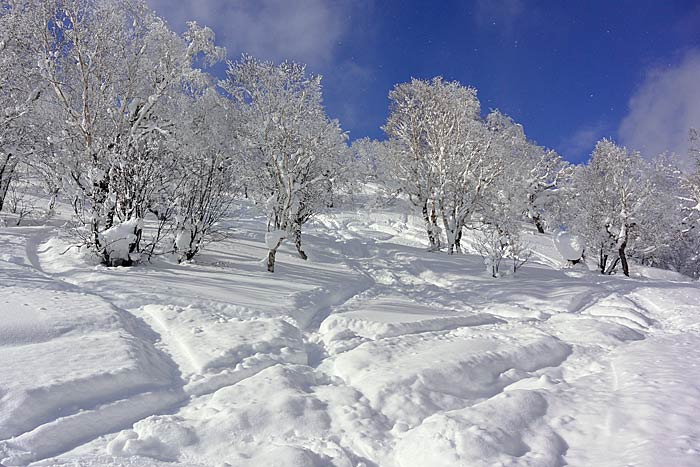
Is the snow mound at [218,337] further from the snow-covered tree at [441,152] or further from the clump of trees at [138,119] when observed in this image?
the snow-covered tree at [441,152]

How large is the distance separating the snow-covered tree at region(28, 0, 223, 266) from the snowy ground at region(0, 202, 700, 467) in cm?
139

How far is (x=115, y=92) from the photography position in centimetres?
1146

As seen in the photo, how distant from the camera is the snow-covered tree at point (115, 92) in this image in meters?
9.79

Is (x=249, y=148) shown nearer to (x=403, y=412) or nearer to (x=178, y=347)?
(x=178, y=347)

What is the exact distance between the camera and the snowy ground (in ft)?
10.8

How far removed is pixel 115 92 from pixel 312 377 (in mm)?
11092

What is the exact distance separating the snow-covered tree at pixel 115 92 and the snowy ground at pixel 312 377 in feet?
4.55

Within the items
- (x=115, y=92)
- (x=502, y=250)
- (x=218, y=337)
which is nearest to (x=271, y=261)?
(x=218, y=337)

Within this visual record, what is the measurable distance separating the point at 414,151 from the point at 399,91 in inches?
118

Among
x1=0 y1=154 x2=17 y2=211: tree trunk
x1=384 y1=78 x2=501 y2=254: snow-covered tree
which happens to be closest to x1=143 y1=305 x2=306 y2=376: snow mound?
x1=384 y1=78 x2=501 y2=254: snow-covered tree

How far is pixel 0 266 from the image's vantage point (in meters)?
7.89

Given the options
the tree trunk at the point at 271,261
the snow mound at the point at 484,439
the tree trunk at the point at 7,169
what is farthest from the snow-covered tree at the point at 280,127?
the tree trunk at the point at 7,169

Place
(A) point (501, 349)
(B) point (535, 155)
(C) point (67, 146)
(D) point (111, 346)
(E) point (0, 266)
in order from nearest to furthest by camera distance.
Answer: (D) point (111, 346), (A) point (501, 349), (E) point (0, 266), (C) point (67, 146), (B) point (535, 155)

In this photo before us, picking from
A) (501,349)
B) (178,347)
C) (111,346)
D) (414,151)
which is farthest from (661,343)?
(414,151)
